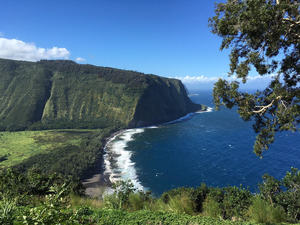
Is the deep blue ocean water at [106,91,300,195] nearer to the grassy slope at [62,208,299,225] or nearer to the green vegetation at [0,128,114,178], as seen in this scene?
the green vegetation at [0,128,114,178]

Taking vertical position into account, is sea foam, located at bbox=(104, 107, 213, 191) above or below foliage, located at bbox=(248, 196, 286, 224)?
below

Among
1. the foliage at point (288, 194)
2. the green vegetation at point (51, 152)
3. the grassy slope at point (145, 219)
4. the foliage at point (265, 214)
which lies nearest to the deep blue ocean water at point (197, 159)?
the green vegetation at point (51, 152)

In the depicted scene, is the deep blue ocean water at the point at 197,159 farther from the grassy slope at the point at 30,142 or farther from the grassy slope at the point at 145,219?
the grassy slope at the point at 145,219

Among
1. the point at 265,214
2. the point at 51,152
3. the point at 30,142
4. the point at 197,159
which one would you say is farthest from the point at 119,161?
the point at 265,214

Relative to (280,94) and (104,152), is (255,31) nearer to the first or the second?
(280,94)

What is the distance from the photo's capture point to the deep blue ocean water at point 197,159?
3140 inches

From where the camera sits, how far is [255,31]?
10531 millimetres

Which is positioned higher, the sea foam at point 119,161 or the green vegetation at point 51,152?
the sea foam at point 119,161

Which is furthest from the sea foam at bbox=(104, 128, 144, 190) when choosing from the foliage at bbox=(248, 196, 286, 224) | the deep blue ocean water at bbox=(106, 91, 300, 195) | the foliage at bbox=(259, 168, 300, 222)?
the foliage at bbox=(248, 196, 286, 224)

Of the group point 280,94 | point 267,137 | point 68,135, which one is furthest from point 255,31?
point 68,135

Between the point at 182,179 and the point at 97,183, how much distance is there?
131 ft

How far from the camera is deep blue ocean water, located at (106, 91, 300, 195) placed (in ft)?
262

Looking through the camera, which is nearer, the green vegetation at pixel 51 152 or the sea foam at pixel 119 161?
the sea foam at pixel 119 161

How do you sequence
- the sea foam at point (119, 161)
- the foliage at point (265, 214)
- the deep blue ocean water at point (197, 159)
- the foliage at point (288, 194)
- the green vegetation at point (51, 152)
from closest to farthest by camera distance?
the foliage at point (265, 214) → the foliage at point (288, 194) → the deep blue ocean water at point (197, 159) → the sea foam at point (119, 161) → the green vegetation at point (51, 152)
